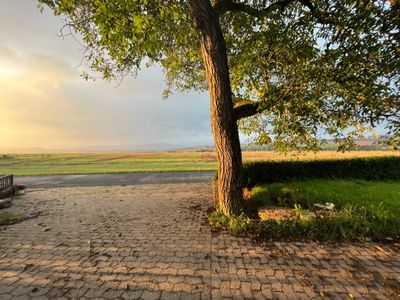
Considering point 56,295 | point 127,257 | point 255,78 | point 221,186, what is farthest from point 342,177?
point 56,295

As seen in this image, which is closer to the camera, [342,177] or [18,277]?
Answer: [18,277]

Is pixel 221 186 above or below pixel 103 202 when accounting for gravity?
above

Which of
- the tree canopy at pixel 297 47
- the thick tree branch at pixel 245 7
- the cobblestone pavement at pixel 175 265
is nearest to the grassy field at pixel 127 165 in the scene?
the tree canopy at pixel 297 47

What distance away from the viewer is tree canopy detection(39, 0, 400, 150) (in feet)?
18.8

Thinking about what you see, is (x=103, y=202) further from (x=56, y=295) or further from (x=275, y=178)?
(x=275, y=178)

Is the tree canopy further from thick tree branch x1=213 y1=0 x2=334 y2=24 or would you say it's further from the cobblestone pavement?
the cobblestone pavement

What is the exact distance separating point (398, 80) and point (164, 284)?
7.52 metres

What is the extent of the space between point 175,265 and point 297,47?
690 cm

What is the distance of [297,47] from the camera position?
676cm

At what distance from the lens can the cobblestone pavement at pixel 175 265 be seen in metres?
3.64

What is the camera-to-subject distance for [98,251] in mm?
5238

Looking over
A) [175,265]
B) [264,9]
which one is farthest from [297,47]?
[175,265]

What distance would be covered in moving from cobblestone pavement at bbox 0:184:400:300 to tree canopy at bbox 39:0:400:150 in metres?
3.78

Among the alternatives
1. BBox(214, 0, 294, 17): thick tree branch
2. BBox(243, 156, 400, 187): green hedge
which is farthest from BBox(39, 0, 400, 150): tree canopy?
BBox(243, 156, 400, 187): green hedge
